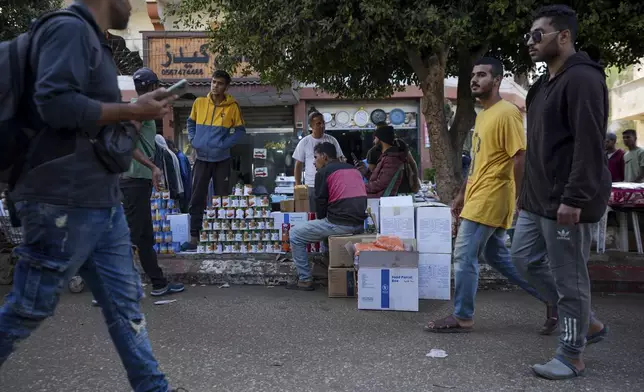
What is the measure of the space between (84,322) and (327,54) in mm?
3904

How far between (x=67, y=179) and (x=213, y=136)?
14.3ft

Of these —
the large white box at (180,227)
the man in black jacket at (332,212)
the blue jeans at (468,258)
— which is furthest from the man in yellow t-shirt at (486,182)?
the large white box at (180,227)

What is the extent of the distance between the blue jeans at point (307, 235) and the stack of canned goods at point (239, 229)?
2.83ft

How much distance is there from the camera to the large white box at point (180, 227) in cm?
656

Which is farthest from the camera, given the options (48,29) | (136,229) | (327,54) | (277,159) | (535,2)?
(277,159)

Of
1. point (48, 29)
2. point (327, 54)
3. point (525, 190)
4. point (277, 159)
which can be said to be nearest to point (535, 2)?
point (327, 54)

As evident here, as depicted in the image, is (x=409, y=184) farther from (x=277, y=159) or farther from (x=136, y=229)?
(x=277, y=159)

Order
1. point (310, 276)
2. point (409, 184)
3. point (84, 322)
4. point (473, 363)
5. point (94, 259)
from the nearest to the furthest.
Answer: point (94, 259) → point (473, 363) → point (84, 322) → point (310, 276) → point (409, 184)

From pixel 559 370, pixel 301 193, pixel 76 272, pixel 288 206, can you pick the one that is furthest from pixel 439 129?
pixel 76 272

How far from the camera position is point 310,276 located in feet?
17.7

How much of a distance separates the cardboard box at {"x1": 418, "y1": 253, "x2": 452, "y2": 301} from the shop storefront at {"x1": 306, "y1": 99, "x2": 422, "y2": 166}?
39.1ft

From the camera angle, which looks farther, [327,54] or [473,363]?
[327,54]

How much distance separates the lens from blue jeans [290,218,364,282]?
5.32m

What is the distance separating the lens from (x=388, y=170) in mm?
6441
